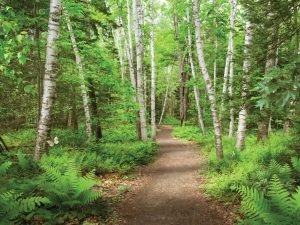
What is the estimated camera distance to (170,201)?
7.43 m

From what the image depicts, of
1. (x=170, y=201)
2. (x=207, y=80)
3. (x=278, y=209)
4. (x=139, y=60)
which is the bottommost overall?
(x=170, y=201)

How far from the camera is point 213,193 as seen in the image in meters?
7.61

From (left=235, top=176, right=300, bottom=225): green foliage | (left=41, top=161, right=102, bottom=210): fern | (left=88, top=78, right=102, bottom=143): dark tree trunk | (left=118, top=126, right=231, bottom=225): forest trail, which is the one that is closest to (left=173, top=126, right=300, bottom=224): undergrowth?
(left=235, top=176, right=300, bottom=225): green foliage

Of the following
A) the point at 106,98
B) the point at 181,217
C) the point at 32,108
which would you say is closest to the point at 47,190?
the point at 181,217

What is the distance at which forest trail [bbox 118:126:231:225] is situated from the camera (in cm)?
625

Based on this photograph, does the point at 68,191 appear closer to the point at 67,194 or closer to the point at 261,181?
the point at 67,194

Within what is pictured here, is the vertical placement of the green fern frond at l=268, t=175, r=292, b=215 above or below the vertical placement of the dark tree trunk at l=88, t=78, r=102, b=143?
below

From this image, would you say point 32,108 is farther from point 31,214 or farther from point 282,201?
point 282,201

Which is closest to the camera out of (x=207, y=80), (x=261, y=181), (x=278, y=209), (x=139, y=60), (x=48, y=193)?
(x=278, y=209)

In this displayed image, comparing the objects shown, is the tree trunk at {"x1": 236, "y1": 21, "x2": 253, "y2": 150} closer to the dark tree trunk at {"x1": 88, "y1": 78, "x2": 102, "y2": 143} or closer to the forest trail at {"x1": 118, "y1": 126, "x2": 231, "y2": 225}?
the forest trail at {"x1": 118, "y1": 126, "x2": 231, "y2": 225}

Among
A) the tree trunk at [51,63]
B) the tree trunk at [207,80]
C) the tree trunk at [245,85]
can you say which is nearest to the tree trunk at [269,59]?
the tree trunk at [245,85]

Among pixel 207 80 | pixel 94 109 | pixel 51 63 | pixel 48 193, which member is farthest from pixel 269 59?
pixel 94 109

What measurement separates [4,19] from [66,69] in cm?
820

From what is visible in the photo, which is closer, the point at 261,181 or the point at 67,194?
the point at 67,194
